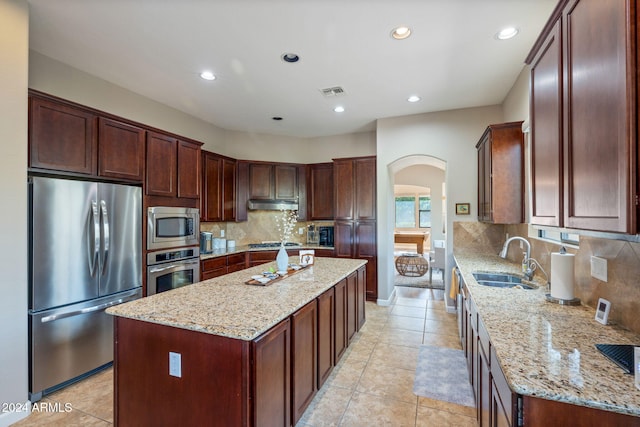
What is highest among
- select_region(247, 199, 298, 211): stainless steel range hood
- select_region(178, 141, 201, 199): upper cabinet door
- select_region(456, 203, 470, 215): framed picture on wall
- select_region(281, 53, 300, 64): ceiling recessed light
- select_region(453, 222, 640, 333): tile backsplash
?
select_region(281, 53, 300, 64): ceiling recessed light

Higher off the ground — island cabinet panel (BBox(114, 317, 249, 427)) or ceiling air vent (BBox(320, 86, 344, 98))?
ceiling air vent (BBox(320, 86, 344, 98))

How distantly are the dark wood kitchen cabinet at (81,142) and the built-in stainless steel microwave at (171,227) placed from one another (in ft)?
1.46

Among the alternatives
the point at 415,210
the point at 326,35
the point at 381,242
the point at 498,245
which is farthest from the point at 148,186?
the point at 415,210

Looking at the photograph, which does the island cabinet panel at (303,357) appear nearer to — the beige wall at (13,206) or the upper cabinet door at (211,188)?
the beige wall at (13,206)

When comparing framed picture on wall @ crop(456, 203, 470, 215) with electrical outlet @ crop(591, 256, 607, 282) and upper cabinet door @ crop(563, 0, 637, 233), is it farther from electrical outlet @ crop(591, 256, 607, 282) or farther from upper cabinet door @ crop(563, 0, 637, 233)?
upper cabinet door @ crop(563, 0, 637, 233)

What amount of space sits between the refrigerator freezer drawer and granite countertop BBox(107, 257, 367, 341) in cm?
113

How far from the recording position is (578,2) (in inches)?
46.0

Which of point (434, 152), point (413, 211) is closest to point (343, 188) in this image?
point (434, 152)

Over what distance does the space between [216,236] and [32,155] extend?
9.93ft

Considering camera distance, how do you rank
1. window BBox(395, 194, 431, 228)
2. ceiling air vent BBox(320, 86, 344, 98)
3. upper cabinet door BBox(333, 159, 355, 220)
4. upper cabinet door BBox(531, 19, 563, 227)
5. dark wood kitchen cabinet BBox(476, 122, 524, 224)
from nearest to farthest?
1. upper cabinet door BBox(531, 19, 563, 227)
2. dark wood kitchen cabinet BBox(476, 122, 524, 224)
3. ceiling air vent BBox(320, 86, 344, 98)
4. upper cabinet door BBox(333, 159, 355, 220)
5. window BBox(395, 194, 431, 228)

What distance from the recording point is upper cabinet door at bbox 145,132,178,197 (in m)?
3.27

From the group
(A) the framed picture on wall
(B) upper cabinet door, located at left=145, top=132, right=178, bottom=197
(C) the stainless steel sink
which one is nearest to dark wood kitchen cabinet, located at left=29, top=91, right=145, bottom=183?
(B) upper cabinet door, located at left=145, top=132, right=178, bottom=197

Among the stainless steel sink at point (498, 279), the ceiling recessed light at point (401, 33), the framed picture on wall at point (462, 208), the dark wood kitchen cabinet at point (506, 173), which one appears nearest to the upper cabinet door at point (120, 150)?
the ceiling recessed light at point (401, 33)

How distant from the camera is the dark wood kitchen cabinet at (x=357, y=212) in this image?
489 cm
